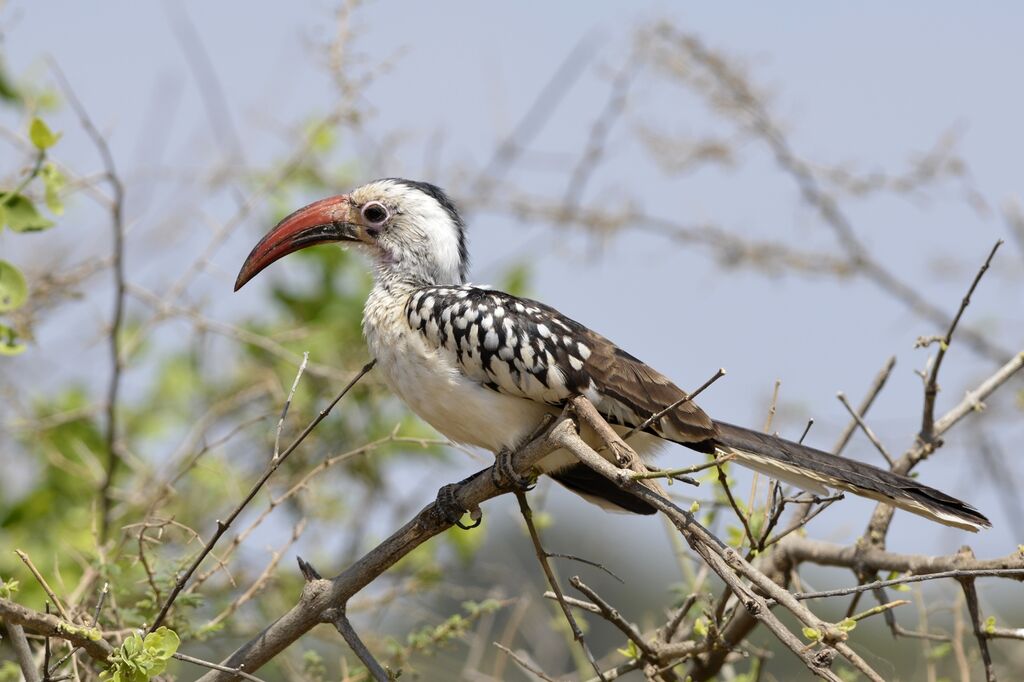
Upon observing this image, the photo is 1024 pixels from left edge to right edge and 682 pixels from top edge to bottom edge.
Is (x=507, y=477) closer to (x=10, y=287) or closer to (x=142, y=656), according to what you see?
(x=142, y=656)

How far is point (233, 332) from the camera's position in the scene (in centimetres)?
459

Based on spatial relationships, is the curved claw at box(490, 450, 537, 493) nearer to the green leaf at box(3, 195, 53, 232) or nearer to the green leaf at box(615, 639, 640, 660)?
the green leaf at box(615, 639, 640, 660)

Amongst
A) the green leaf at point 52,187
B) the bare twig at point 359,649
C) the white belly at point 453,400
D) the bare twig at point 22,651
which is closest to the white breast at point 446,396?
the white belly at point 453,400

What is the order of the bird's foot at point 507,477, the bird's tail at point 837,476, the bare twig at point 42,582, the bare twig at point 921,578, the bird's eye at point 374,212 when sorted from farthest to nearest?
the bird's eye at point 374,212 < the bird's foot at point 507,477 < the bird's tail at point 837,476 < the bare twig at point 42,582 < the bare twig at point 921,578

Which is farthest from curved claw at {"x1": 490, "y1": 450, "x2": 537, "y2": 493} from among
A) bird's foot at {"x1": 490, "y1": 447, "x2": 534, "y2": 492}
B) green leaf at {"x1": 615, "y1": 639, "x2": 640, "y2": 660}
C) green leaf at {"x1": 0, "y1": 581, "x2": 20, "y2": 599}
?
green leaf at {"x1": 0, "y1": 581, "x2": 20, "y2": 599}

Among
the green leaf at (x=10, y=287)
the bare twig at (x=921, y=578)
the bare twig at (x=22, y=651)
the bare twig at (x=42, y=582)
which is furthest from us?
the green leaf at (x=10, y=287)

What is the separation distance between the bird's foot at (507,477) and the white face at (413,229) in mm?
1104

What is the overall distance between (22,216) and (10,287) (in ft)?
0.76

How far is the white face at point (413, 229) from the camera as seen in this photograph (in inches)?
168

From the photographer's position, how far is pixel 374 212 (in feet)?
14.4

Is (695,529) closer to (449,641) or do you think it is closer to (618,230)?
(449,641)

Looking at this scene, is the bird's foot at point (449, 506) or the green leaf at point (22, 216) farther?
the green leaf at point (22, 216)

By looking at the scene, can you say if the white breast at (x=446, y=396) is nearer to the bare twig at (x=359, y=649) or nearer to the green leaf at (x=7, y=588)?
the bare twig at (x=359, y=649)

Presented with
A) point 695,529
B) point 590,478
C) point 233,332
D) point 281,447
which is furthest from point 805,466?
point 281,447
